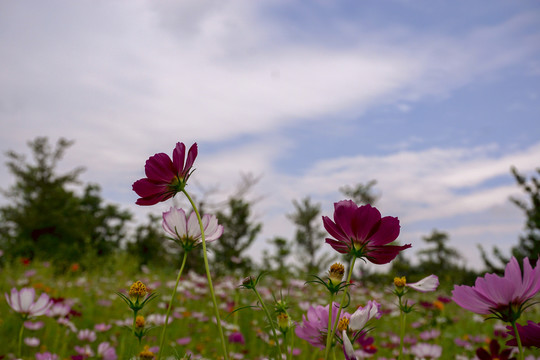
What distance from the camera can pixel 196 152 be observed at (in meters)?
0.84

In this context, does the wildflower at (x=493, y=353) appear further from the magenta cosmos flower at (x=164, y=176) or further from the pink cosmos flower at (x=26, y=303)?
the pink cosmos flower at (x=26, y=303)

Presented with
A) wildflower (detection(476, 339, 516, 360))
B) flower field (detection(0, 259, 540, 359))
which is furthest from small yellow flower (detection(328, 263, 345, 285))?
wildflower (detection(476, 339, 516, 360))

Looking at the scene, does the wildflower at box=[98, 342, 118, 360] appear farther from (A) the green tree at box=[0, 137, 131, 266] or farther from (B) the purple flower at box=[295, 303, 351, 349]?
(A) the green tree at box=[0, 137, 131, 266]

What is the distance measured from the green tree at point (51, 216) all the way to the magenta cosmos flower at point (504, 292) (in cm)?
1671

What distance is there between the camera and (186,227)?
36.0 inches

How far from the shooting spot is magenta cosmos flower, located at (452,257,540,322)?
682 millimetres

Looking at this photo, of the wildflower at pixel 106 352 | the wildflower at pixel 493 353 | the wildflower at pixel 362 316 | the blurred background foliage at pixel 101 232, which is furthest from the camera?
the blurred background foliage at pixel 101 232

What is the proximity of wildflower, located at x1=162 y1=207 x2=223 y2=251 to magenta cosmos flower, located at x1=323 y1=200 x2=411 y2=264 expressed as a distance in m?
0.24

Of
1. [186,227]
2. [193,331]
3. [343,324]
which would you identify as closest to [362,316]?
[343,324]

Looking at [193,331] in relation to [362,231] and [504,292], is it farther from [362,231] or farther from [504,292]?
[504,292]

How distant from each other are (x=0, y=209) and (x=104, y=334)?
742 inches

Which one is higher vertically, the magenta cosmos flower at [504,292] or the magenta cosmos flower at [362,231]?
the magenta cosmos flower at [362,231]

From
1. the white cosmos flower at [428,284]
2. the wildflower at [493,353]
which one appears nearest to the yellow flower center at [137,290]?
the white cosmos flower at [428,284]

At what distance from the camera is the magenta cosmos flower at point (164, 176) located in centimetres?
84
